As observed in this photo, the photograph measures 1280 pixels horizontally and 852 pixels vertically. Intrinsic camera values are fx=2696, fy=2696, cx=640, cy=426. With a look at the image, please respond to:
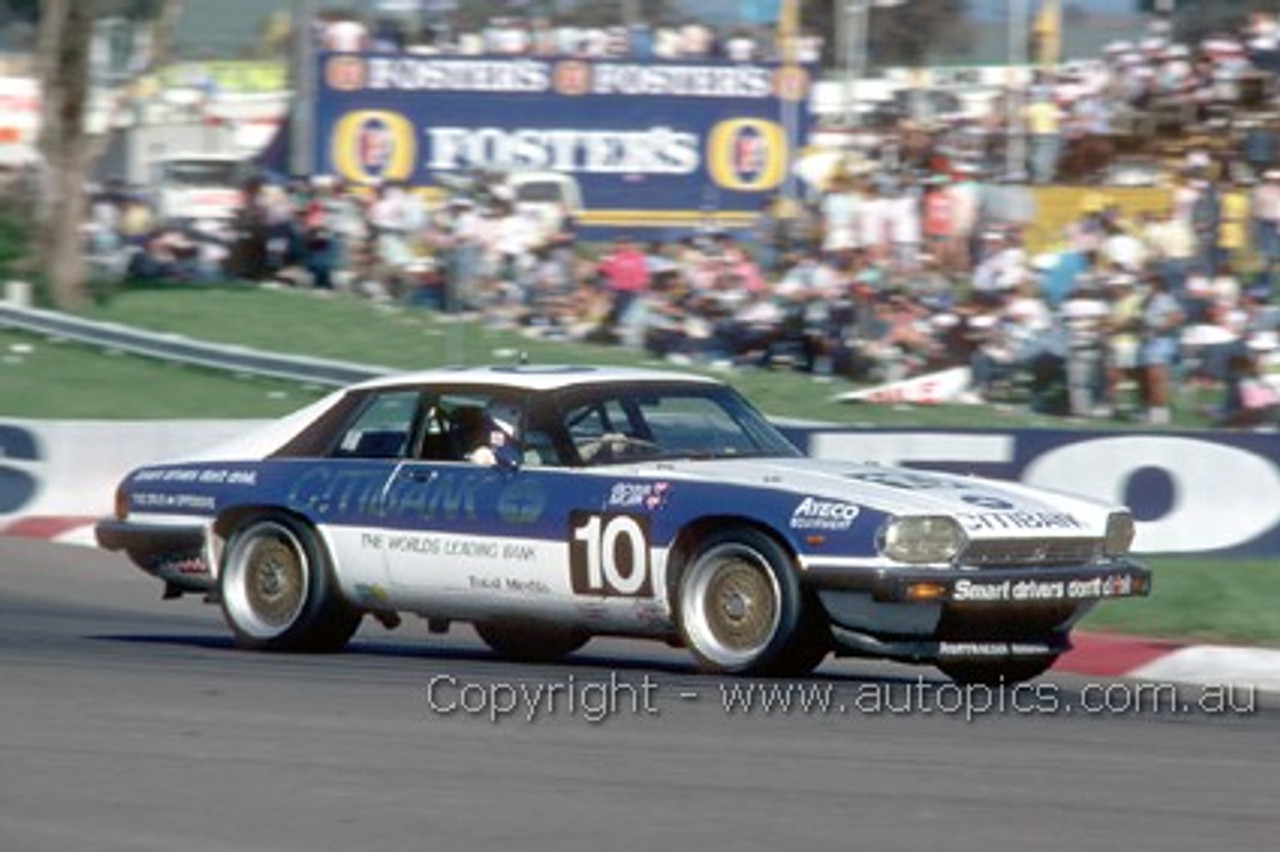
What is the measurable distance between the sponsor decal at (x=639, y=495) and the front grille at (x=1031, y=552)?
1123 mm

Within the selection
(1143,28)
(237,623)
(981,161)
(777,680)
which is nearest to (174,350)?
(981,161)

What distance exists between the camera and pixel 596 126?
3094 centimetres

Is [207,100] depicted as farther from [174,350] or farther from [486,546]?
[486,546]

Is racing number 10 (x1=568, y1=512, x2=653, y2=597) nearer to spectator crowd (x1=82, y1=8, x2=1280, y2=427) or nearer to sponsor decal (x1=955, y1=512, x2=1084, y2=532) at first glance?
sponsor decal (x1=955, y1=512, x2=1084, y2=532)

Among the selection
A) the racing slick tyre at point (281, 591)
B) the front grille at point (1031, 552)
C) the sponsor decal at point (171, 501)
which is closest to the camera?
the front grille at point (1031, 552)

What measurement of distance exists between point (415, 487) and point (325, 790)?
3.32 m

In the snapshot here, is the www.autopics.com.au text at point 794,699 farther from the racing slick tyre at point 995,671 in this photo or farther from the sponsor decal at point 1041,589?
the sponsor decal at point 1041,589

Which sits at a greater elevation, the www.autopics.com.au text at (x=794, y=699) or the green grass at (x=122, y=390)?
the www.autopics.com.au text at (x=794, y=699)

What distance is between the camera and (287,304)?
77.7ft

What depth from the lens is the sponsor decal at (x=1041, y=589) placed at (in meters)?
9.03

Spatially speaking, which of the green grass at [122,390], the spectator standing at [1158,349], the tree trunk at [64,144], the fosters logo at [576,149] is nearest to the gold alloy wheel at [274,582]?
the green grass at [122,390]

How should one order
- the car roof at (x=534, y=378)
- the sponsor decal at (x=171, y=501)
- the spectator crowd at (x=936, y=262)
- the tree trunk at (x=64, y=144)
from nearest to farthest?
the car roof at (x=534, y=378) → the sponsor decal at (x=171, y=501) → the spectator crowd at (x=936, y=262) → the tree trunk at (x=64, y=144)

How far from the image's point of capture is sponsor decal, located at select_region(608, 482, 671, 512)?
9.52 metres

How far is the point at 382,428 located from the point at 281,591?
0.75 m
